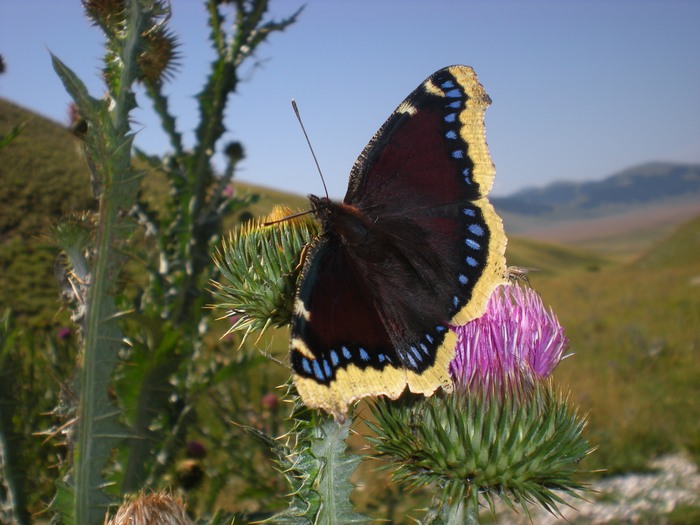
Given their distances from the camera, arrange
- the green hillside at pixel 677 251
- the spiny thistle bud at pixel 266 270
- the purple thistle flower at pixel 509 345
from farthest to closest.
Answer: the green hillside at pixel 677 251
the spiny thistle bud at pixel 266 270
the purple thistle flower at pixel 509 345

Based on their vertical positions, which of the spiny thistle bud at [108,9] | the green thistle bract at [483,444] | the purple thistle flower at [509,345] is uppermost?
the spiny thistle bud at [108,9]

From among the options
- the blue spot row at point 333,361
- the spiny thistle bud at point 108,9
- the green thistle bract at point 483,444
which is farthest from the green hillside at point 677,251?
the spiny thistle bud at point 108,9

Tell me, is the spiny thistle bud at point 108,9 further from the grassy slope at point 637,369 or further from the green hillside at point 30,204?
the green hillside at point 30,204

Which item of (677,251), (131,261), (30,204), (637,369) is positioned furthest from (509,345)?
(677,251)

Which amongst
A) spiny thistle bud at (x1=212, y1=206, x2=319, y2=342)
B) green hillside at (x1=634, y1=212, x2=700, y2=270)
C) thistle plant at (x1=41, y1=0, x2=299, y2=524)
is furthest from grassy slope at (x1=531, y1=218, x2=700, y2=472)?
green hillside at (x1=634, y1=212, x2=700, y2=270)

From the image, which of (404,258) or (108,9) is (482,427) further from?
(108,9)

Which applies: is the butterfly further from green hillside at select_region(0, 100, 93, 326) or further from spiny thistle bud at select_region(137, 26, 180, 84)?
green hillside at select_region(0, 100, 93, 326)

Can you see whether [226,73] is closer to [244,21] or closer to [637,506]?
[244,21]
